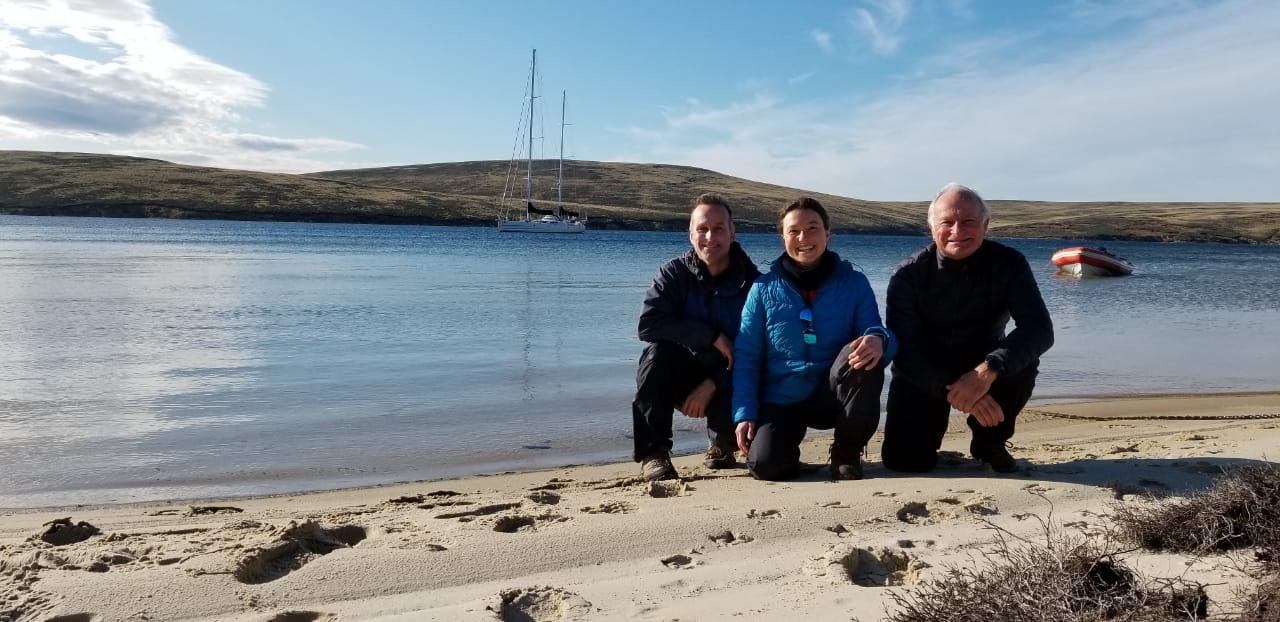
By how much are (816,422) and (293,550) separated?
2621mm

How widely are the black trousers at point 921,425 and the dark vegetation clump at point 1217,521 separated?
1.34m

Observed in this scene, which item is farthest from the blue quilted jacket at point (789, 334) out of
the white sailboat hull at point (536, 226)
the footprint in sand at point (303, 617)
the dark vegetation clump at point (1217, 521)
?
the white sailboat hull at point (536, 226)


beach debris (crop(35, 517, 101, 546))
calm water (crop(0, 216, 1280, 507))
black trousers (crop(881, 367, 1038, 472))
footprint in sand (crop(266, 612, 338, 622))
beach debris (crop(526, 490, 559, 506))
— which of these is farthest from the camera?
calm water (crop(0, 216, 1280, 507))

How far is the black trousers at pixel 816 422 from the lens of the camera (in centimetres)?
441

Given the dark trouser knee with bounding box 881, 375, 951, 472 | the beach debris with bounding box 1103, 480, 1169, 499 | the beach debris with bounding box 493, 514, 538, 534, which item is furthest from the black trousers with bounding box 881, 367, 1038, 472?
the beach debris with bounding box 493, 514, 538, 534

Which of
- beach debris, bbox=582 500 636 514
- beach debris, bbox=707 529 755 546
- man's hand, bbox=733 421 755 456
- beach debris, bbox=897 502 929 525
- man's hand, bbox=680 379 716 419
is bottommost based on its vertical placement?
beach debris, bbox=582 500 636 514

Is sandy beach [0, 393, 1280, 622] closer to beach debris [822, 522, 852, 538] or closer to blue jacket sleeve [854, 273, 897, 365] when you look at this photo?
beach debris [822, 522, 852, 538]

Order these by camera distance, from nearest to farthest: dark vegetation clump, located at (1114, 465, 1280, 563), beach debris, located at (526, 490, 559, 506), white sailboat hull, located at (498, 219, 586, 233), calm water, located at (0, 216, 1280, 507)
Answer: dark vegetation clump, located at (1114, 465, 1280, 563) < beach debris, located at (526, 490, 559, 506) < calm water, located at (0, 216, 1280, 507) < white sailboat hull, located at (498, 219, 586, 233)

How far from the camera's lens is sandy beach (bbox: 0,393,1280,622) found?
2887 millimetres

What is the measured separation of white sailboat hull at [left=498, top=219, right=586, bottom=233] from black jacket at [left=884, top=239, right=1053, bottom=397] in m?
69.3

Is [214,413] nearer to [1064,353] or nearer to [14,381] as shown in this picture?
[14,381]

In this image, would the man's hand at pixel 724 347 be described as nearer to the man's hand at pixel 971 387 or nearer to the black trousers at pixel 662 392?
the black trousers at pixel 662 392

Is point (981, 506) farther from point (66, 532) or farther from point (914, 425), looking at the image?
point (66, 532)

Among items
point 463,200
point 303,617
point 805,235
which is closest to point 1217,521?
point 805,235
